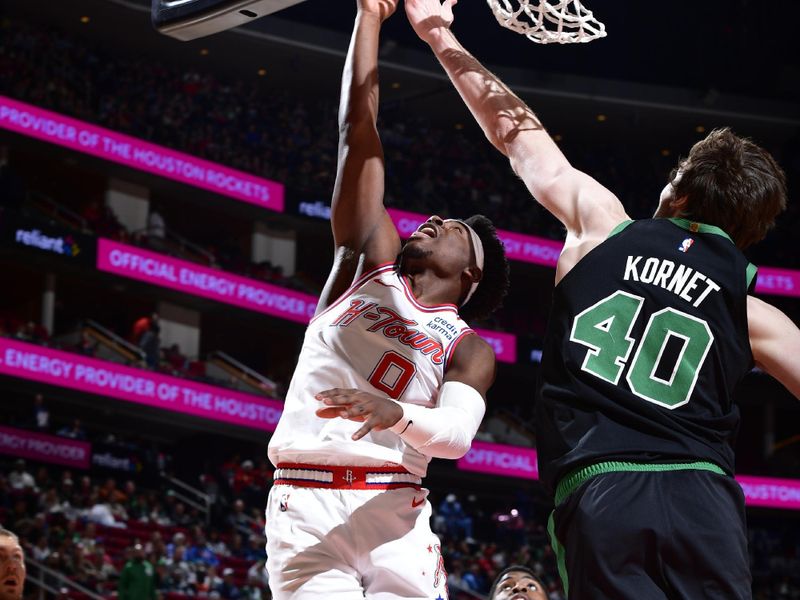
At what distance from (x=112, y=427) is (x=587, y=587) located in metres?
23.0

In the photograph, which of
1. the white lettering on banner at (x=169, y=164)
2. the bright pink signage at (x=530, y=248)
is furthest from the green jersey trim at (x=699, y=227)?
the bright pink signage at (x=530, y=248)

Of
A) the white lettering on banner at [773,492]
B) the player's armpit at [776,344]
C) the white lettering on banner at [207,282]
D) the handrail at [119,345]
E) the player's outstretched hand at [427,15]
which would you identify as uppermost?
the player's outstretched hand at [427,15]

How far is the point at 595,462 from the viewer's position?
2.59 metres

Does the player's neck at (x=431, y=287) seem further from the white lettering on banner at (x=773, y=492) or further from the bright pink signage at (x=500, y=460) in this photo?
the white lettering on banner at (x=773, y=492)

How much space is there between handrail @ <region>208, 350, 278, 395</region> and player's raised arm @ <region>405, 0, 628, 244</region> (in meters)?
21.0

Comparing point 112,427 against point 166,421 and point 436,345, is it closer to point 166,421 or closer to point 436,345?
point 166,421

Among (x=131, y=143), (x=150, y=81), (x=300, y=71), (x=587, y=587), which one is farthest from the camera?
(x=300, y=71)

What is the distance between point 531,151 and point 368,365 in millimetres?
963

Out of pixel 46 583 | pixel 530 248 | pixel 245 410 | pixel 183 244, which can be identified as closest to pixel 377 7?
pixel 46 583

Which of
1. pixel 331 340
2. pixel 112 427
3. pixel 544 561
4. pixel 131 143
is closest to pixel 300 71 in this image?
pixel 131 143

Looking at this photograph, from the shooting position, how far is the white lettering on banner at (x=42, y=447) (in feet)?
62.5

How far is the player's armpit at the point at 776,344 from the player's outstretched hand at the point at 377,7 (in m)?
2.11

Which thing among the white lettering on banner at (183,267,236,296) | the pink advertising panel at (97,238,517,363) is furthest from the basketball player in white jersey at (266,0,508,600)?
the white lettering on banner at (183,267,236,296)

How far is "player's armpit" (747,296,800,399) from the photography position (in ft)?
8.88
